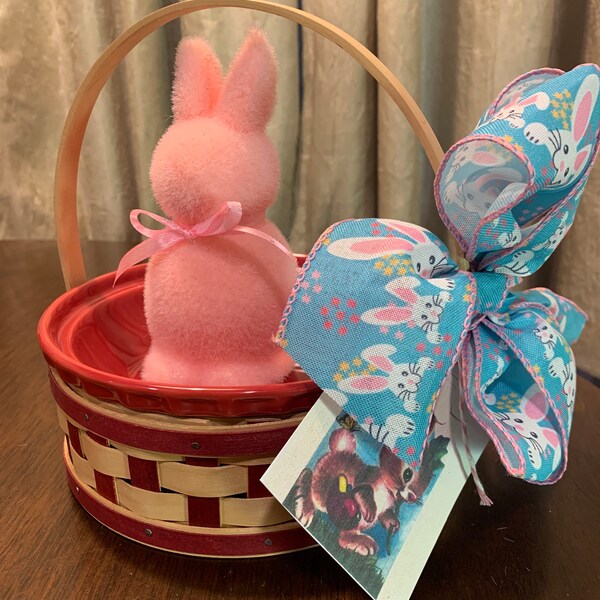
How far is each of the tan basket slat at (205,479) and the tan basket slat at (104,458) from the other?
3 centimetres

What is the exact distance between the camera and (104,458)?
17.5 inches

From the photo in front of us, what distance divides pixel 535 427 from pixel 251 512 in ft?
0.61

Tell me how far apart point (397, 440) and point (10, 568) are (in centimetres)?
27

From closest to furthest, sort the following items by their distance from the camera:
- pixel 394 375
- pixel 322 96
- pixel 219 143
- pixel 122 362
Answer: pixel 394 375
pixel 219 143
pixel 122 362
pixel 322 96

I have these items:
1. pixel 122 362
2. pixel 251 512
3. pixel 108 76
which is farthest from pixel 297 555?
pixel 108 76

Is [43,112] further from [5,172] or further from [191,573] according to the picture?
[191,573]

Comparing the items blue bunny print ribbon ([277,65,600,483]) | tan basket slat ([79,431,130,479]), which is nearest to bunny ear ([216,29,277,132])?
blue bunny print ribbon ([277,65,600,483])

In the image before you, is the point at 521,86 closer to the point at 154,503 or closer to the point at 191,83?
the point at 191,83

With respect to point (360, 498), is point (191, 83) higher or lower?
higher

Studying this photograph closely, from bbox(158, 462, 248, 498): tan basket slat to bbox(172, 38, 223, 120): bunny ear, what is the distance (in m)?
0.27

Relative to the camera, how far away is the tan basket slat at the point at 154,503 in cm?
43

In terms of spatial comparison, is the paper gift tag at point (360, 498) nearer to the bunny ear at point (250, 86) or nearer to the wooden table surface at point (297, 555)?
the wooden table surface at point (297, 555)

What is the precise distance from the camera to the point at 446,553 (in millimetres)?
439

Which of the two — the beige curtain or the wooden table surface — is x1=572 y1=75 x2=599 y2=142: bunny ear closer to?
the wooden table surface
